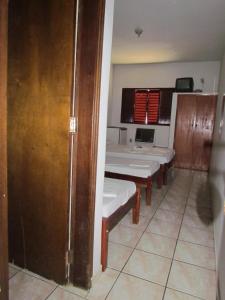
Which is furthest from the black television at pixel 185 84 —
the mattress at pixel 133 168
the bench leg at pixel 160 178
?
the mattress at pixel 133 168

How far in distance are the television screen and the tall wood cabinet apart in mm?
739

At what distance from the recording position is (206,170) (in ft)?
17.2

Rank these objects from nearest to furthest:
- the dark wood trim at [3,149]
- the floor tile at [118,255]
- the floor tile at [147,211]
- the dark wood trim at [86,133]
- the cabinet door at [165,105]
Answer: the dark wood trim at [3,149] → the dark wood trim at [86,133] → the floor tile at [118,255] → the floor tile at [147,211] → the cabinet door at [165,105]

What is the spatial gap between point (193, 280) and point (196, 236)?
72 cm

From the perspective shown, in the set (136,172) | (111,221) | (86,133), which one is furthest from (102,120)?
(136,172)

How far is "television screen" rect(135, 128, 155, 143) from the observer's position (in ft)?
19.6

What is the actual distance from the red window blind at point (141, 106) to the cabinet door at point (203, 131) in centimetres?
145

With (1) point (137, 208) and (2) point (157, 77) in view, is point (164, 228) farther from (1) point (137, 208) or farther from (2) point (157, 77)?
(2) point (157, 77)

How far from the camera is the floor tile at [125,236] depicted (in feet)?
6.97

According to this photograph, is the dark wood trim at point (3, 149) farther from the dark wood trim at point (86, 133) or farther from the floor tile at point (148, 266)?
the floor tile at point (148, 266)

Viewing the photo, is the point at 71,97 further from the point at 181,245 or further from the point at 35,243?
the point at 181,245

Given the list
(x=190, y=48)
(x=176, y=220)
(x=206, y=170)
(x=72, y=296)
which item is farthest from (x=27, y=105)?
(x=206, y=170)

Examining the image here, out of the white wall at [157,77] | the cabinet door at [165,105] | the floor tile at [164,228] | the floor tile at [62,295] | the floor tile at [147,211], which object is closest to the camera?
the floor tile at [62,295]

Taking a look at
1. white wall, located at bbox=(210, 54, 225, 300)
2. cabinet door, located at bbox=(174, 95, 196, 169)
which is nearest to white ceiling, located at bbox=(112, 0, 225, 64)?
cabinet door, located at bbox=(174, 95, 196, 169)
